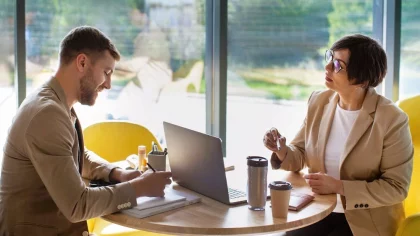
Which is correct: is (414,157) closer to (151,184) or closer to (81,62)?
(151,184)

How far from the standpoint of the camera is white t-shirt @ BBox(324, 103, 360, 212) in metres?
2.37

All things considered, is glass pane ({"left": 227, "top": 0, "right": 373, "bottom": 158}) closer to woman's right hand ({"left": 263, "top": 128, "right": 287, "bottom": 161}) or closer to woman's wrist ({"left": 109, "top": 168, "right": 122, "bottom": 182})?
woman's right hand ({"left": 263, "top": 128, "right": 287, "bottom": 161})

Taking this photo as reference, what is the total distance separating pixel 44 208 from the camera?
192cm

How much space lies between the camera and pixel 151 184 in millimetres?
1930

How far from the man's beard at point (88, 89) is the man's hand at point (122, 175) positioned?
0.34 metres

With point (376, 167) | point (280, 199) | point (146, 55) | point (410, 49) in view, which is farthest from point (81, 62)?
point (410, 49)

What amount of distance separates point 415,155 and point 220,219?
1391mm

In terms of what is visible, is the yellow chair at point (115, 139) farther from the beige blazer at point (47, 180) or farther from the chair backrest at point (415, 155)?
the chair backrest at point (415, 155)

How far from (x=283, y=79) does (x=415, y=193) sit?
186cm

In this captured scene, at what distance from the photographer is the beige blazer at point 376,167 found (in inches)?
84.0

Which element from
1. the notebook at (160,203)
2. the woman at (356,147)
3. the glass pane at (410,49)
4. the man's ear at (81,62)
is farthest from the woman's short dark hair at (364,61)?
the glass pane at (410,49)

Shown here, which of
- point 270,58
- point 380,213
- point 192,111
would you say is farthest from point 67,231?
point 270,58

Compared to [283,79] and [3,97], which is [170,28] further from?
[3,97]

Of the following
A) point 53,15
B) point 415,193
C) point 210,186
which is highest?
point 53,15
